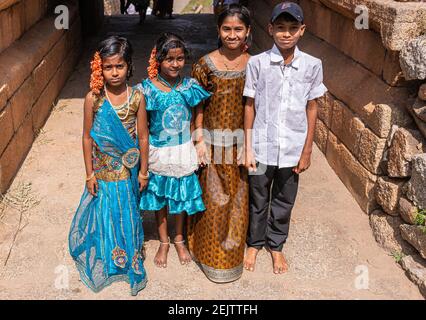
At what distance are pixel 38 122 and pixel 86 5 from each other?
4336mm

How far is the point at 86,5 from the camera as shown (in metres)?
8.62

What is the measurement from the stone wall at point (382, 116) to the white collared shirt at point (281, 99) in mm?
764

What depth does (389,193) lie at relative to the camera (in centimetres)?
332

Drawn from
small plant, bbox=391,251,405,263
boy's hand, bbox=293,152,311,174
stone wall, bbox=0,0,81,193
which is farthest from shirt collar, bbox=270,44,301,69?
stone wall, bbox=0,0,81,193

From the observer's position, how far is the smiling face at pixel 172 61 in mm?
2697

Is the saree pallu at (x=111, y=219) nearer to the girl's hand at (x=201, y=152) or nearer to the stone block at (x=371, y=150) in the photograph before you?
the girl's hand at (x=201, y=152)

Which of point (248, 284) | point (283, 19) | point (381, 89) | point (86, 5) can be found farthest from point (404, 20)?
point (86, 5)

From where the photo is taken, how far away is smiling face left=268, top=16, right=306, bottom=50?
2.61 meters

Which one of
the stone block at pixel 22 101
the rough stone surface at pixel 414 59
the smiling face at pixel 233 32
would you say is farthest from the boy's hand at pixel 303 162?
the stone block at pixel 22 101

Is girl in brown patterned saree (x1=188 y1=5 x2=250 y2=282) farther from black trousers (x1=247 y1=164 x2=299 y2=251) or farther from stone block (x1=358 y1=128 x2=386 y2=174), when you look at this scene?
stone block (x1=358 y1=128 x2=386 y2=174)

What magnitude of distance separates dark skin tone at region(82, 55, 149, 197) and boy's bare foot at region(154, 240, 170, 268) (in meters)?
0.52

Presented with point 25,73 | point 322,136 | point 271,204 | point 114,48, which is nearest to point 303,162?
point 271,204

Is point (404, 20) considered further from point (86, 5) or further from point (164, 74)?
point (86, 5)

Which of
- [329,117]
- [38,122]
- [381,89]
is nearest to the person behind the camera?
[381,89]
